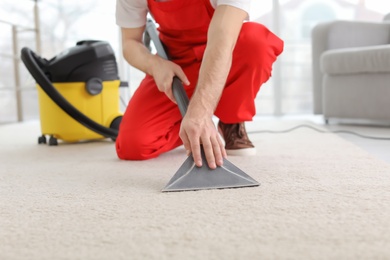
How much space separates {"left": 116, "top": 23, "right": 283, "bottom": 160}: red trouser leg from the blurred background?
2342 millimetres

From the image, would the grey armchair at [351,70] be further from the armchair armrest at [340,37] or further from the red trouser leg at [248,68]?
the red trouser leg at [248,68]

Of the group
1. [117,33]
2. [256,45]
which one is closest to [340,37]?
[256,45]

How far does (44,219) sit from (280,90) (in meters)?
3.27

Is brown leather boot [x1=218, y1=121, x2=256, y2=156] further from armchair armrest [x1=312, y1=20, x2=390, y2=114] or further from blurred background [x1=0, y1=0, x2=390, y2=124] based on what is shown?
blurred background [x1=0, y1=0, x2=390, y2=124]

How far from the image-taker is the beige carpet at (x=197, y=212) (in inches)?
26.5

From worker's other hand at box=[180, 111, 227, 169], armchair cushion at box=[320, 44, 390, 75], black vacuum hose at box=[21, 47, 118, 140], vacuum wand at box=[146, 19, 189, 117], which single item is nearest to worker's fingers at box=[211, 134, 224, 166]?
worker's other hand at box=[180, 111, 227, 169]

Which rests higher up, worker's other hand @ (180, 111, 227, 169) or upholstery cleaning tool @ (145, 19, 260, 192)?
worker's other hand @ (180, 111, 227, 169)

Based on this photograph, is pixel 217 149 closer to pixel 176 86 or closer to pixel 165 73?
pixel 176 86

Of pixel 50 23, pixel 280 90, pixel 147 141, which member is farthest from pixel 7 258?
pixel 50 23

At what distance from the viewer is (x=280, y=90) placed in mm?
3973

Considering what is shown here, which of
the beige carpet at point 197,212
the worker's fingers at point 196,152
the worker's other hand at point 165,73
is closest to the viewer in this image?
the beige carpet at point 197,212

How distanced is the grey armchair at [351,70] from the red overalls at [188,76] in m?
Answer: 1.00

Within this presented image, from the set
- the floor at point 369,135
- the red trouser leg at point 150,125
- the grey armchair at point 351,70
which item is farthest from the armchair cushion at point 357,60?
the red trouser leg at point 150,125

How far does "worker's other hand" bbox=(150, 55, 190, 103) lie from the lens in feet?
4.30
